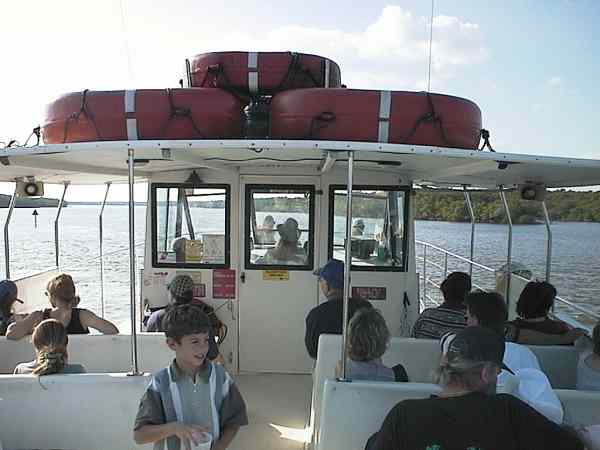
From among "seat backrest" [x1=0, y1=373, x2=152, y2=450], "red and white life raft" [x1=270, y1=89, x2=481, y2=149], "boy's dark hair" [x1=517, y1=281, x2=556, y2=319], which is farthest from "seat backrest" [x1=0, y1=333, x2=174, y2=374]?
"boy's dark hair" [x1=517, y1=281, x2=556, y2=319]

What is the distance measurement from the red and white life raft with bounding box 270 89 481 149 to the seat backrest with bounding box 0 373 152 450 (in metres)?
1.48

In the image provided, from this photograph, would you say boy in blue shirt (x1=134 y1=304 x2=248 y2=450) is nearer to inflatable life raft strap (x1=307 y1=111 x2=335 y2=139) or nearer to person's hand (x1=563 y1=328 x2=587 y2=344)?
inflatable life raft strap (x1=307 y1=111 x2=335 y2=139)

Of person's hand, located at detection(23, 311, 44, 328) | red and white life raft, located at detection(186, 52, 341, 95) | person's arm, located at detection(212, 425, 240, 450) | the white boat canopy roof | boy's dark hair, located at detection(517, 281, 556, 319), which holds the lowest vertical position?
person's arm, located at detection(212, 425, 240, 450)

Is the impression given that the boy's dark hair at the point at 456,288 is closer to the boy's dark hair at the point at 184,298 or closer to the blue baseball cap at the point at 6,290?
the boy's dark hair at the point at 184,298

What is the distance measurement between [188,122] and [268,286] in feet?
6.45

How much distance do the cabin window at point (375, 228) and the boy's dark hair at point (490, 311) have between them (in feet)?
6.33

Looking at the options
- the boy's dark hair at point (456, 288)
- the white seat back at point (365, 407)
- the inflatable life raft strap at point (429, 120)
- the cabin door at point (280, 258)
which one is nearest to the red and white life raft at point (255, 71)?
the inflatable life raft strap at point (429, 120)

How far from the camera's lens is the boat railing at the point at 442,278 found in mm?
4336

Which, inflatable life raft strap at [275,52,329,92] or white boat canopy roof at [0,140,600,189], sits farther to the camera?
inflatable life raft strap at [275,52,329,92]

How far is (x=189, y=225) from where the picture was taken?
4312 millimetres

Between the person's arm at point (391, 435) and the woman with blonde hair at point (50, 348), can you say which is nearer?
the person's arm at point (391, 435)

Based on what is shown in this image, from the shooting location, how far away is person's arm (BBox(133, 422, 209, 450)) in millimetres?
1561

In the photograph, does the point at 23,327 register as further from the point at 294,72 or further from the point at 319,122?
the point at 294,72

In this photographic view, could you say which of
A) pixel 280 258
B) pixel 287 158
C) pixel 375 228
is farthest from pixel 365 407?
pixel 375 228
